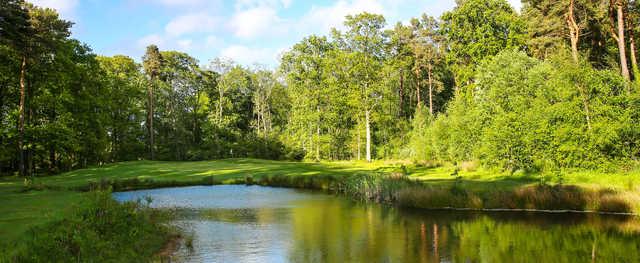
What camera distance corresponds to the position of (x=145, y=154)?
73.4 m

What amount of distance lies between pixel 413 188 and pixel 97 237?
1768 cm

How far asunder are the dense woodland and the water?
9853 millimetres

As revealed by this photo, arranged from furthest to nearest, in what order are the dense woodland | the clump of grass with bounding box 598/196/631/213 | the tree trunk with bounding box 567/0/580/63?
the tree trunk with bounding box 567/0/580/63 < the dense woodland < the clump of grass with bounding box 598/196/631/213

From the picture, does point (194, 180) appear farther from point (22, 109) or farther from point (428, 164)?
point (428, 164)

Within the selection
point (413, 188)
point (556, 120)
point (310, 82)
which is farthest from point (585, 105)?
point (310, 82)

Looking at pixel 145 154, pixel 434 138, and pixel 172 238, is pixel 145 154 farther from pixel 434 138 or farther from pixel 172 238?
pixel 172 238

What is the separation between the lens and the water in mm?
16453

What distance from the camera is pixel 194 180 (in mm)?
41875

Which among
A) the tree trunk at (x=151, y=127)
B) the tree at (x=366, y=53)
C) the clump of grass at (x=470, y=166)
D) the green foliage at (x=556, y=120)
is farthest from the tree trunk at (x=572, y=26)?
the tree trunk at (x=151, y=127)

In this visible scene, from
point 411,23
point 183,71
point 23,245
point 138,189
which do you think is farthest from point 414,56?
point 23,245

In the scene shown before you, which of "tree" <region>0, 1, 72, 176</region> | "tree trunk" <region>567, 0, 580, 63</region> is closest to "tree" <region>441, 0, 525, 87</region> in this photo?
"tree trunk" <region>567, 0, 580, 63</region>

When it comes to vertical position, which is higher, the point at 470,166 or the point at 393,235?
the point at 470,166

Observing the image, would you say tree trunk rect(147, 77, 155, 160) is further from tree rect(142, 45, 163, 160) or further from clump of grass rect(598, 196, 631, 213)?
clump of grass rect(598, 196, 631, 213)

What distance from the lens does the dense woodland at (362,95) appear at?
30.2 metres
